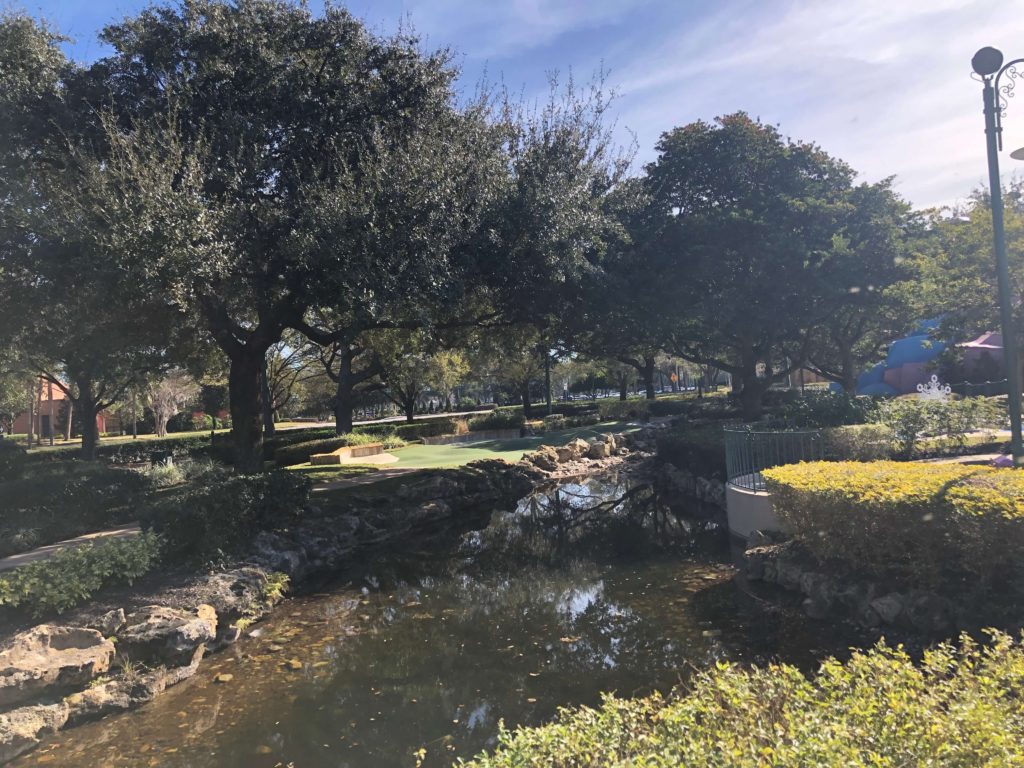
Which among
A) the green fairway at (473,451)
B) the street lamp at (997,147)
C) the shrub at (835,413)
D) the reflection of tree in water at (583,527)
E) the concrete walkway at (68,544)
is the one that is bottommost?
the reflection of tree in water at (583,527)

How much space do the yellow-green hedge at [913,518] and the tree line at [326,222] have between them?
7405mm

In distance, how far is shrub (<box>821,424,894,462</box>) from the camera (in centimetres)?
1193

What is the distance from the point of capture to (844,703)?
3178 millimetres

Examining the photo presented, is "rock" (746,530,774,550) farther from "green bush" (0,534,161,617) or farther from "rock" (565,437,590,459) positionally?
"rock" (565,437,590,459)

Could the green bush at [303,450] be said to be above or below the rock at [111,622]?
above

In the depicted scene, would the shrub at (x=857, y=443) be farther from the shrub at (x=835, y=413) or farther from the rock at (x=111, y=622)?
the rock at (x=111, y=622)

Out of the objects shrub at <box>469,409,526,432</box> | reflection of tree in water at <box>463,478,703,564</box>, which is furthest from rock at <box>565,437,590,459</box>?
shrub at <box>469,409,526,432</box>

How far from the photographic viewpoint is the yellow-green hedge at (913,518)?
20.2ft

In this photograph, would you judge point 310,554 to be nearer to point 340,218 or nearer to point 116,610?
point 116,610

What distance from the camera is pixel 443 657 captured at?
7.32 meters

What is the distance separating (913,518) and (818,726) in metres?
4.88

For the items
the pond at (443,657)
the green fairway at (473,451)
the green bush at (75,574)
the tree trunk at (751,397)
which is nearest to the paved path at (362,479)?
the green fairway at (473,451)

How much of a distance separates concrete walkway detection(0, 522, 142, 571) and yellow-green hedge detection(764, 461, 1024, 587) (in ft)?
33.3

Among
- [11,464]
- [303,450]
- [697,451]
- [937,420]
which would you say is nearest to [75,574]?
[11,464]
